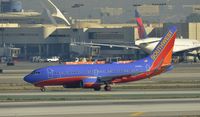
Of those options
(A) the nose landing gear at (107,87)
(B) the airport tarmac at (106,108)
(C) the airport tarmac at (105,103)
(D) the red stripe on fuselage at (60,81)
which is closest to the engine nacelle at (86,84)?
(D) the red stripe on fuselage at (60,81)

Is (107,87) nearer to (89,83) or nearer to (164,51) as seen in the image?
(89,83)

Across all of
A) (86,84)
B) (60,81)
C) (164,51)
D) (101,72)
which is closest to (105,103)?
(86,84)

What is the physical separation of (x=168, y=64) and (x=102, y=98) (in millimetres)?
26521

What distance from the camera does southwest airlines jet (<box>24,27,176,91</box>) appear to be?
102 metres

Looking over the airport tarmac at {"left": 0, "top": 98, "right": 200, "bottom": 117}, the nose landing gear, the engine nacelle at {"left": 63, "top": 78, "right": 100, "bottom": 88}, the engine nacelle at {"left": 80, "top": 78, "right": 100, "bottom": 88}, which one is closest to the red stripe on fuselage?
the engine nacelle at {"left": 63, "top": 78, "right": 100, "bottom": 88}

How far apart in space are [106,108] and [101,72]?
3199cm

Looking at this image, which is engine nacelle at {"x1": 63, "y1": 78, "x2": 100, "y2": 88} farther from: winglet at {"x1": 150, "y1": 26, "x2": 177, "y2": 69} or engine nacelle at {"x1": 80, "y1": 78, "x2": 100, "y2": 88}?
winglet at {"x1": 150, "y1": 26, "x2": 177, "y2": 69}

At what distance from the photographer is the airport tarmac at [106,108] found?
68375 millimetres

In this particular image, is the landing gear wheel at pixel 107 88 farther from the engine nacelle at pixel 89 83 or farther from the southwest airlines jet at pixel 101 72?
the engine nacelle at pixel 89 83

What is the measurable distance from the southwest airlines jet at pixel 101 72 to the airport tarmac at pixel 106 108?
21.9m

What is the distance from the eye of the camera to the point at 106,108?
72.7m

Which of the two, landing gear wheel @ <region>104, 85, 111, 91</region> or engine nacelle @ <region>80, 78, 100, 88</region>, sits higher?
engine nacelle @ <region>80, 78, 100, 88</region>

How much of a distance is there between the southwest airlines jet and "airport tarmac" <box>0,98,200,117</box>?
21.9 meters

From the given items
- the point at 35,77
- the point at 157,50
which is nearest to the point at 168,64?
the point at 157,50
